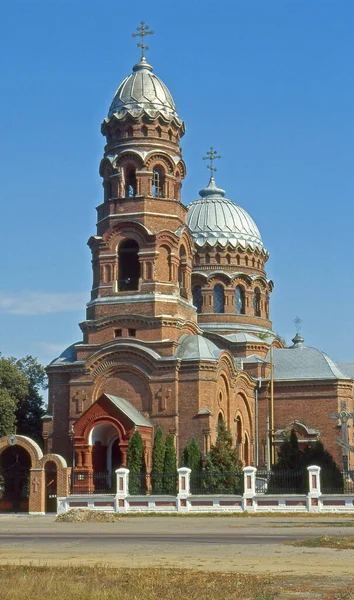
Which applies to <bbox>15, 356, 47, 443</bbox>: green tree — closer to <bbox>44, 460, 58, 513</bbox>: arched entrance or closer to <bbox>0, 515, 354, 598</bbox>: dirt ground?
<bbox>44, 460, 58, 513</bbox>: arched entrance

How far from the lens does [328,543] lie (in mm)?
17266

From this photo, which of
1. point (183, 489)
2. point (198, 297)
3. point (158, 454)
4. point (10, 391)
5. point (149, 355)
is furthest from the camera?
point (198, 297)

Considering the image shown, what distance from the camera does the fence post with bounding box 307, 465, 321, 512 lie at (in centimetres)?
2933

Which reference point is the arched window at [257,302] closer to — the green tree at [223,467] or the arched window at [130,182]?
the green tree at [223,467]

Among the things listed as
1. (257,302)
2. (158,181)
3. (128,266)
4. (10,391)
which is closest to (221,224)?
(257,302)

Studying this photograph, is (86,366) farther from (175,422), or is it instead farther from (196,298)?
(196,298)

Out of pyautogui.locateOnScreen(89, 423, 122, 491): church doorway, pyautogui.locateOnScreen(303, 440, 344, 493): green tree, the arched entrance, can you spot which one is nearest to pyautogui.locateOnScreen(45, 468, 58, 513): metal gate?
the arched entrance

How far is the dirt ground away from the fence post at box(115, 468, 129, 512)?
496 centimetres

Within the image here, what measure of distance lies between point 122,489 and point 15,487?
4877 mm

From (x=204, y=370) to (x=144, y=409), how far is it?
2817 millimetres

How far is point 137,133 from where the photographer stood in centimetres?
3959

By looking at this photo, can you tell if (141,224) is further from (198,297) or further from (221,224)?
(221,224)

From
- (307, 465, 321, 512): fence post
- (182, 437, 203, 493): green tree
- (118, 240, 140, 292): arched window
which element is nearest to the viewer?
(307, 465, 321, 512): fence post

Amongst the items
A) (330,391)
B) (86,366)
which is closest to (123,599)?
(86,366)
